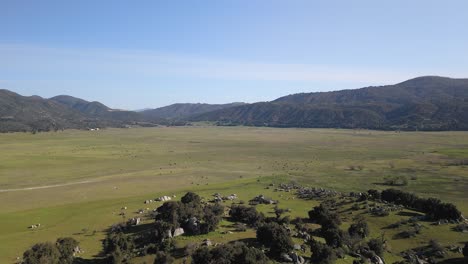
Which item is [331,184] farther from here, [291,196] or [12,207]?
[12,207]

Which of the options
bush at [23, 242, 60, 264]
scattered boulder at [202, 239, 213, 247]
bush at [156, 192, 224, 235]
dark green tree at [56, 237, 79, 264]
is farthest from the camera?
bush at [156, 192, 224, 235]

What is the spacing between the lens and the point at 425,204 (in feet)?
191

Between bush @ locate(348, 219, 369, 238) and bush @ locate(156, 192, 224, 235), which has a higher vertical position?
bush @ locate(156, 192, 224, 235)

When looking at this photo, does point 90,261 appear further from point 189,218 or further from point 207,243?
point 189,218

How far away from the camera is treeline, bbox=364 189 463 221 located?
53.2m

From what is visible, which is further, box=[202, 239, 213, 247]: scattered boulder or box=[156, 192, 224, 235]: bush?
box=[156, 192, 224, 235]: bush

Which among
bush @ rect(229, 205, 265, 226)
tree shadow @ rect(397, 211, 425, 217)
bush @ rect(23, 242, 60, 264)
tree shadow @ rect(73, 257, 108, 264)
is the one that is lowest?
tree shadow @ rect(73, 257, 108, 264)

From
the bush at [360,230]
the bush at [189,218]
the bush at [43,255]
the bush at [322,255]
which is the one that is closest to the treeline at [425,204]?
the bush at [360,230]

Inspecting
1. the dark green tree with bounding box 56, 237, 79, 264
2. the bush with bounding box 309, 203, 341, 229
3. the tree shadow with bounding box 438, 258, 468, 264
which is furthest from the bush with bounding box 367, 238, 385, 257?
the dark green tree with bounding box 56, 237, 79, 264

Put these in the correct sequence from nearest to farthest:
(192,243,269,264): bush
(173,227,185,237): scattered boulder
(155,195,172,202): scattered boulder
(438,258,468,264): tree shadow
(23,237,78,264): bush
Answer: (23,237,78,264): bush → (192,243,269,264): bush → (438,258,468,264): tree shadow → (173,227,185,237): scattered boulder → (155,195,172,202): scattered boulder

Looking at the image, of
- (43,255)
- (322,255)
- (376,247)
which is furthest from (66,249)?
(376,247)

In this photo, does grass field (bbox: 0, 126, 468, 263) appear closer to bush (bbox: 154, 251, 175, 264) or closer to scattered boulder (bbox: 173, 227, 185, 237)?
scattered boulder (bbox: 173, 227, 185, 237)

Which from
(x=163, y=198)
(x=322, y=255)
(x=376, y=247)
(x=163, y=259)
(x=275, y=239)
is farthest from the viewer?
(x=163, y=198)

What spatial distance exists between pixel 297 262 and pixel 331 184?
51284 mm
